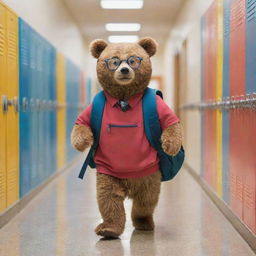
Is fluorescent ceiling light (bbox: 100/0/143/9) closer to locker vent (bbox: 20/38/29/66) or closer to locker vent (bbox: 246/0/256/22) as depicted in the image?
locker vent (bbox: 20/38/29/66)

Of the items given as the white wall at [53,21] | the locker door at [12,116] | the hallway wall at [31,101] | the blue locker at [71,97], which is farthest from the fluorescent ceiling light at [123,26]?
the locker door at [12,116]

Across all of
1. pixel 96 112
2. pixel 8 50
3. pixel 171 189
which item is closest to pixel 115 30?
pixel 171 189

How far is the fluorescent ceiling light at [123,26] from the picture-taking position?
9.45m

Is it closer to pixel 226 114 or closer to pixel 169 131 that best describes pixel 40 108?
pixel 226 114

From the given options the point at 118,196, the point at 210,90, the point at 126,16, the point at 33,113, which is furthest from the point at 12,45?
the point at 126,16

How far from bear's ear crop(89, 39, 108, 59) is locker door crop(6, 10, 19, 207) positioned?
2.65ft

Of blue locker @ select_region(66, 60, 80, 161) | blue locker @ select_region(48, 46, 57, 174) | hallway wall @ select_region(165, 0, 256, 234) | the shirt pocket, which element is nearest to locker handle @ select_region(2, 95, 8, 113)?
the shirt pocket

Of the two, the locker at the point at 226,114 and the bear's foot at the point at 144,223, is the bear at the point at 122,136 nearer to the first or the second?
the bear's foot at the point at 144,223

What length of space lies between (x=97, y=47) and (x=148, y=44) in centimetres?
35

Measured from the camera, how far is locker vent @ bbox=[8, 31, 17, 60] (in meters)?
3.70

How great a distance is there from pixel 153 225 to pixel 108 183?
0.53 meters

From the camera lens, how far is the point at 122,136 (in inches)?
119

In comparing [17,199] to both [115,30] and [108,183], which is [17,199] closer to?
[108,183]

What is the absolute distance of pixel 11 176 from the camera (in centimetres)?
377
